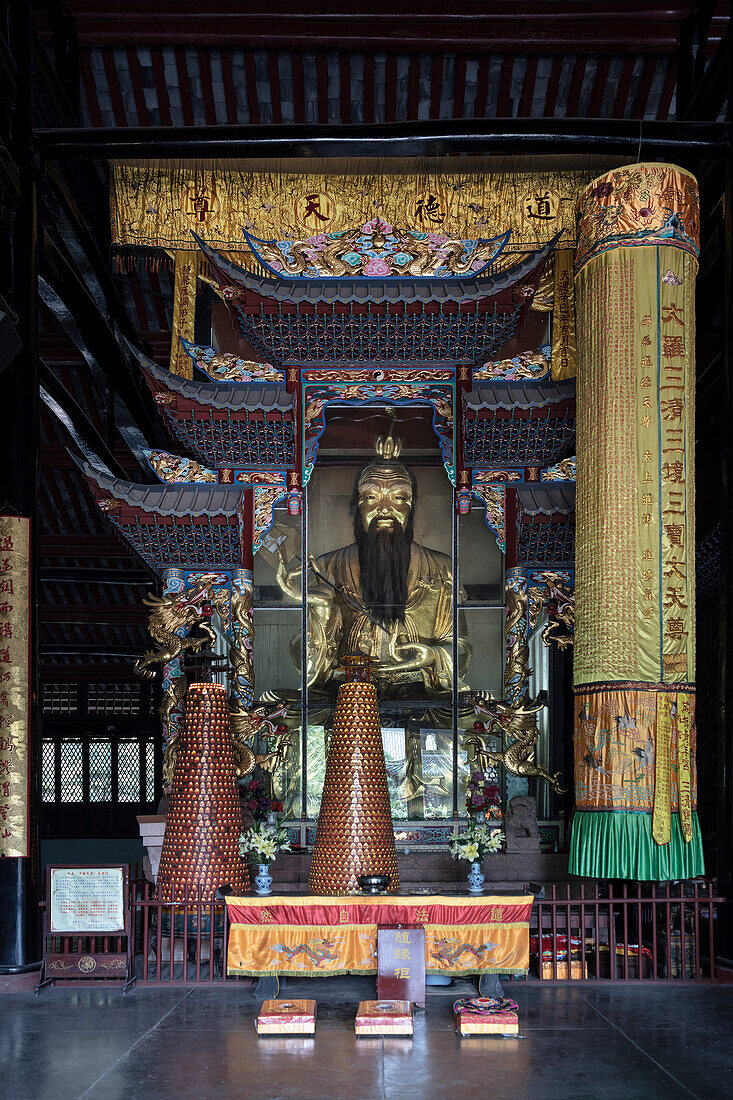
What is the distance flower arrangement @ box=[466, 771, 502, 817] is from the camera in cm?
944

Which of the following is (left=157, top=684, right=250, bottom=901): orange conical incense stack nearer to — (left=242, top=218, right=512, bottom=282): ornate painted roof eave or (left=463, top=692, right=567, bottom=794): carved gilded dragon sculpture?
(left=463, top=692, right=567, bottom=794): carved gilded dragon sculpture

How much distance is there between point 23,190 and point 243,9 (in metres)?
2.82

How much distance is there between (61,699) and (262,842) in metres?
9.49

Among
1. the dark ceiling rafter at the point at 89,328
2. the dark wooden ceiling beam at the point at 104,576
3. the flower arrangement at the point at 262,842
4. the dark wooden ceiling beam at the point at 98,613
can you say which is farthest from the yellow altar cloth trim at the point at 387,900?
the dark wooden ceiling beam at the point at 98,613

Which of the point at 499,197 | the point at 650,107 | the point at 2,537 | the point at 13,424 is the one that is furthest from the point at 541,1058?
the point at 650,107

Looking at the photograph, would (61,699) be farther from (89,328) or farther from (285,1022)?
(285,1022)

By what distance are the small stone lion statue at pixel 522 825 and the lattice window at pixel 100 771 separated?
8.51 metres

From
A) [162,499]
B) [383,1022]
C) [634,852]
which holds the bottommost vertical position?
[383,1022]

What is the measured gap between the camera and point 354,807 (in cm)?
830

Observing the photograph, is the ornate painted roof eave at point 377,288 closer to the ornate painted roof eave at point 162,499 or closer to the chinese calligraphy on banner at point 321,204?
the chinese calligraphy on banner at point 321,204

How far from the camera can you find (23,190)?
26.0 feet

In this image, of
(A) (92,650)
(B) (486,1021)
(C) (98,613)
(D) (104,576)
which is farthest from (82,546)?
(B) (486,1021)

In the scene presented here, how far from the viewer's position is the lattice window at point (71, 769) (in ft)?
54.2

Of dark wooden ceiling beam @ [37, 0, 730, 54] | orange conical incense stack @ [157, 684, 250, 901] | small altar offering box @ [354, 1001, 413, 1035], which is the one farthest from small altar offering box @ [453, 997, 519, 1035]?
dark wooden ceiling beam @ [37, 0, 730, 54]
